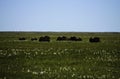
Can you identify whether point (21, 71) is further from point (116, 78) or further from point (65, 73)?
point (116, 78)

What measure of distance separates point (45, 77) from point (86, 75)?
257 centimetres

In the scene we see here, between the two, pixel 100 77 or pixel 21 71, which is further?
pixel 21 71

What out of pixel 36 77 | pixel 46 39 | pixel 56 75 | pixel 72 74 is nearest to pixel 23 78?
pixel 36 77

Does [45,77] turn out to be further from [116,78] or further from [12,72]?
[116,78]

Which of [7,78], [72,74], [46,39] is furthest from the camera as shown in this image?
[46,39]

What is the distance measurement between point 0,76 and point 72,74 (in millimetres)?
4350

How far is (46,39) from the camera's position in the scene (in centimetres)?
6662

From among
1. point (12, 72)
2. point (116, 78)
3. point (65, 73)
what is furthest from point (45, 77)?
point (116, 78)

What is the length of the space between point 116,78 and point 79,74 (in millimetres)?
2336

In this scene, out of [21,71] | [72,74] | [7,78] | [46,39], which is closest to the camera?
[7,78]

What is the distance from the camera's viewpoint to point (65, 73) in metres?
16.8

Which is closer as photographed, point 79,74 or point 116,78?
point 116,78

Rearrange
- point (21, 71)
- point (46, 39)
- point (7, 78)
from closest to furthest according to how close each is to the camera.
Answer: point (7, 78) → point (21, 71) → point (46, 39)

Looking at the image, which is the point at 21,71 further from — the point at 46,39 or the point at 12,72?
the point at 46,39
